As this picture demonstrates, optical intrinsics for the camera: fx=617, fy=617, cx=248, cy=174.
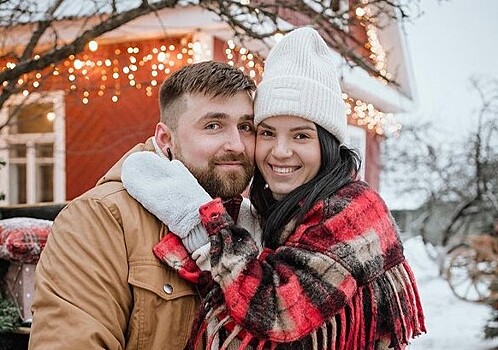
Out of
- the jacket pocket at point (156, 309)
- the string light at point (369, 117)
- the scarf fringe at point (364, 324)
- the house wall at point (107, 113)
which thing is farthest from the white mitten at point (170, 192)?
the string light at point (369, 117)

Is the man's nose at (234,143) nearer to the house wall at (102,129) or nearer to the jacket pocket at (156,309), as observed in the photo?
the jacket pocket at (156,309)

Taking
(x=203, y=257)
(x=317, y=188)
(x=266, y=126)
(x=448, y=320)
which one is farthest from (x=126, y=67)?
(x=448, y=320)

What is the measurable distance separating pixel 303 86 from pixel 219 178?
1.38 feet

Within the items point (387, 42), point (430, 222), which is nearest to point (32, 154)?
point (387, 42)

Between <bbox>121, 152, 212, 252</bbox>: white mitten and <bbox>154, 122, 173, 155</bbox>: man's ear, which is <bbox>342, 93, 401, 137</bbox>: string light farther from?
<bbox>121, 152, 212, 252</bbox>: white mitten

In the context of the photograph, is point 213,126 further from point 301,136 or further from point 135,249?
point 135,249

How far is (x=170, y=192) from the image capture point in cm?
185

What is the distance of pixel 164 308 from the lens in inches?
70.3

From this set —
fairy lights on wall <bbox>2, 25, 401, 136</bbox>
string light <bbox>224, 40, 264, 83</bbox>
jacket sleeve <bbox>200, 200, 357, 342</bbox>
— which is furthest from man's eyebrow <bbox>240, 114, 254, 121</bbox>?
fairy lights on wall <bbox>2, 25, 401, 136</bbox>

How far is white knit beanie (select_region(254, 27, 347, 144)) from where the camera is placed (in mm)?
2055

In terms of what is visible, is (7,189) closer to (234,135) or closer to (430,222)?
(234,135)

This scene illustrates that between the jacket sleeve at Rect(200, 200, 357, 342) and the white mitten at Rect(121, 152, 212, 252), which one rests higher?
the white mitten at Rect(121, 152, 212, 252)

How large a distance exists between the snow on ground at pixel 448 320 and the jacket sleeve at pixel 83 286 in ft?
19.6

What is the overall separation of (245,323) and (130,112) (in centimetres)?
602
